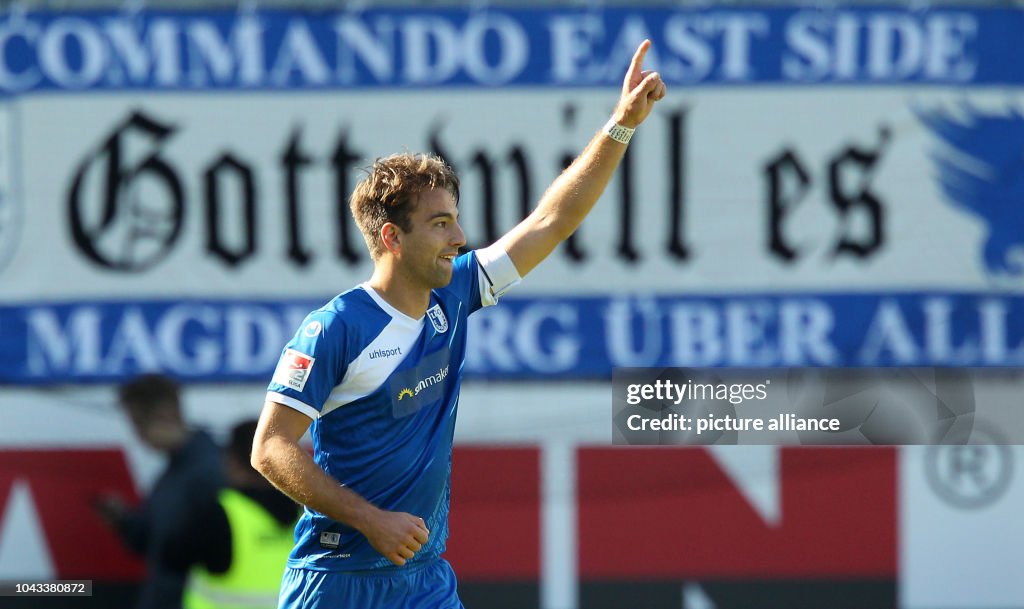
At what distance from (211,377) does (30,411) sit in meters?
0.74

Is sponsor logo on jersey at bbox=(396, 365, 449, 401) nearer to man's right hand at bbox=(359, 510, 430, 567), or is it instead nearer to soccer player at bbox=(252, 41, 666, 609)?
soccer player at bbox=(252, 41, 666, 609)

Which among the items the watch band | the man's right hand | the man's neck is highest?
the watch band

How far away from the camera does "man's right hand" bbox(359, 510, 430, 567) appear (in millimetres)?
3008

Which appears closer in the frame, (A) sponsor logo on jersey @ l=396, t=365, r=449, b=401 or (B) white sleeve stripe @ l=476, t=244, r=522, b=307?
(A) sponsor logo on jersey @ l=396, t=365, r=449, b=401

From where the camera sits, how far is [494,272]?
11.7 feet

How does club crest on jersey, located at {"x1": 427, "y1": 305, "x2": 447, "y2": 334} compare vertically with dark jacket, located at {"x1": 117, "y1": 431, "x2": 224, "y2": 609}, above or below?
above

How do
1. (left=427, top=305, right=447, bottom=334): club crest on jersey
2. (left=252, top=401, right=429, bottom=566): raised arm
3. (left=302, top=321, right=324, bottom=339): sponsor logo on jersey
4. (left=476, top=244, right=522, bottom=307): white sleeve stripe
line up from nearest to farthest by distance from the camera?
(left=252, top=401, right=429, bottom=566): raised arm, (left=302, top=321, right=324, bottom=339): sponsor logo on jersey, (left=427, top=305, right=447, bottom=334): club crest on jersey, (left=476, top=244, right=522, bottom=307): white sleeve stripe

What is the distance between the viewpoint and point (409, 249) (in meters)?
3.27

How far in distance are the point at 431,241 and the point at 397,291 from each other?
0.53 feet

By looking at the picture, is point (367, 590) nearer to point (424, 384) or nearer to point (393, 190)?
point (424, 384)

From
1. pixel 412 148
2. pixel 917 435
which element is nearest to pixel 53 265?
pixel 412 148

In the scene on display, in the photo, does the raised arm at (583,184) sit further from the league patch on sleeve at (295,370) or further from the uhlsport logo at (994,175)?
the uhlsport logo at (994,175)

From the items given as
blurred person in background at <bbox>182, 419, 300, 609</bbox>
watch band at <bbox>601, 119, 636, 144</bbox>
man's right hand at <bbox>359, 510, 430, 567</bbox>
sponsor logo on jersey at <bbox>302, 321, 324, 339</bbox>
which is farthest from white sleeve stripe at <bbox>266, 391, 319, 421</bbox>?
blurred person in background at <bbox>182, 419, 300, 609</bbox>

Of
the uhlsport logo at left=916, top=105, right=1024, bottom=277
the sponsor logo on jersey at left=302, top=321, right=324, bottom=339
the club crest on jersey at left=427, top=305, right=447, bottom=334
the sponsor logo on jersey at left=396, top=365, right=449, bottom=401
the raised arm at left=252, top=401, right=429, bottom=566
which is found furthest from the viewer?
the uhlsport logo at left=916, top=105, right=1024, bottom=277
